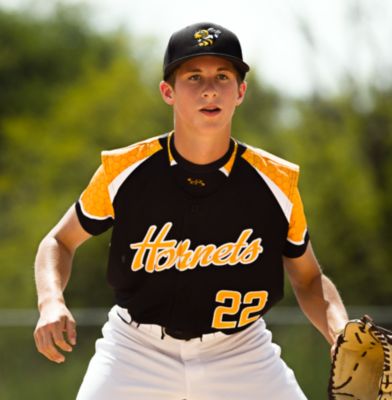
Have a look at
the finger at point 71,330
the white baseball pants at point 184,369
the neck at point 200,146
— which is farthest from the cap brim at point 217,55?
the finger at point 71,330

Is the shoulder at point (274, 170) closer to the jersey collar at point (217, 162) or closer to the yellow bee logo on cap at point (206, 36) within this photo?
the jersey collar at point (217, 162)

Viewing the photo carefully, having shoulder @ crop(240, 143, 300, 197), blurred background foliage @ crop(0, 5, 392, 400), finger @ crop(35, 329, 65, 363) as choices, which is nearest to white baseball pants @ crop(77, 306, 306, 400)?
finger @ crop(35, 329, 65, 363)

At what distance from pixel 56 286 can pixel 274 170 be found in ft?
2.97

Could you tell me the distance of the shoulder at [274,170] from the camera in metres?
3.46

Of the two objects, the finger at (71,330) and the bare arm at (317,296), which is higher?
the bare arm at (317,296)

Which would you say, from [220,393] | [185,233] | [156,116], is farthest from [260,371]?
[156,116]

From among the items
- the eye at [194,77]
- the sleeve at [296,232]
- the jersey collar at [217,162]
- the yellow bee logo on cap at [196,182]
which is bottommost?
the sleeve at [296,232]

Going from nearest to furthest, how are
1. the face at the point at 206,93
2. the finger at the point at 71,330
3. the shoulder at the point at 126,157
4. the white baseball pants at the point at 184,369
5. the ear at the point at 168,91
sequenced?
the finger at the point at 71,330 < the white baseball pants at the point at 184,369 < the face at the point at 206,93 < the shoulder at the point at 126,157 < the ear at the point at 168,91

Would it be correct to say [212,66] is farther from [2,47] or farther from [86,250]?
[2,47]

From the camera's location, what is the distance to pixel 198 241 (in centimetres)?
346

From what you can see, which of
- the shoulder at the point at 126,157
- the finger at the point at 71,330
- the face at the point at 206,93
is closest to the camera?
the finger at the point at 71,330

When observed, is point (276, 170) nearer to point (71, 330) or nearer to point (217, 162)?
point (217, 162)

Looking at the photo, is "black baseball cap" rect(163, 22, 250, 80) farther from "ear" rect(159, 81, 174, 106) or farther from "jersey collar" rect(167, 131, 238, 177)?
"jersey collar" rect(167, 131, 238, 177)

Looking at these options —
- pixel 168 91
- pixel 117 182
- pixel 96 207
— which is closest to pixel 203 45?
pixel 168 91
